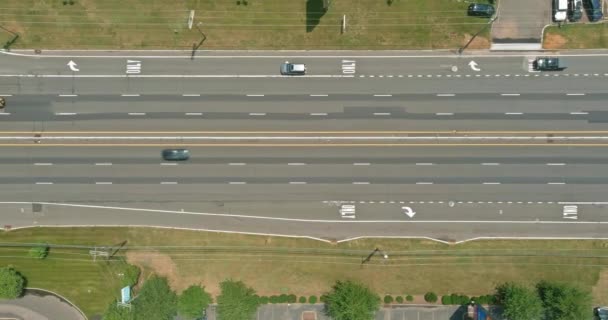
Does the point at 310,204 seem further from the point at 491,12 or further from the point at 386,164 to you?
the point at 491,12

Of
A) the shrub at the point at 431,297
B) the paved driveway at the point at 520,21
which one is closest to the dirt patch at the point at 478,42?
the paved driveway at the point at 520,21

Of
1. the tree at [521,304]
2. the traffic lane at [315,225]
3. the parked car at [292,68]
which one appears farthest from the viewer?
the parked car at [292,68]

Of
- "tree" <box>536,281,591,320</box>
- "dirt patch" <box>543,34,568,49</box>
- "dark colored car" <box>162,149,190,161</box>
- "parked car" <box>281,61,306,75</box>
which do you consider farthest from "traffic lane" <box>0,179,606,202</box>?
"dirt patch" <box>543,34,568,49</box>

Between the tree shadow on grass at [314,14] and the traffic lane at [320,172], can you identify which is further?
the tree shadow on grass at [314,14]

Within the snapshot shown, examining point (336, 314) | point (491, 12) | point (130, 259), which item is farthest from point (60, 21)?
point (491, 12)

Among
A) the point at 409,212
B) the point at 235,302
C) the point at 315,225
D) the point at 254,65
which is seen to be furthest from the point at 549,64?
the point at 235,302

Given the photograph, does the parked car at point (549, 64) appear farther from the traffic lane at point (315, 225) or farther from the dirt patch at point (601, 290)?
the dirt patch at point (601, 290)

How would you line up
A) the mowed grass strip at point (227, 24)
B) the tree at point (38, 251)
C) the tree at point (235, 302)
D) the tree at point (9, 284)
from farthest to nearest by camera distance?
the mowed grass strip at point (227, 24)
the tree at point (38, 251)
the tree at point (9, 284)
the tree at point (235, 302)
